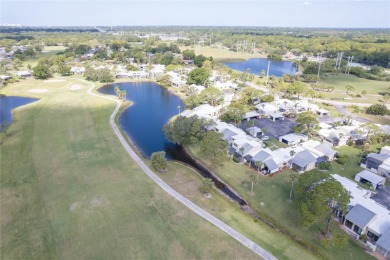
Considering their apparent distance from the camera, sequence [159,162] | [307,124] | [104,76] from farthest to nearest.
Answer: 1. [104,76]
2. [307,124]
3. [159,162]

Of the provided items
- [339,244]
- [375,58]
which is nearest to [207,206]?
[339,244]

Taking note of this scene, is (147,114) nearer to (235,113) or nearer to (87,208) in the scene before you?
(235,113)

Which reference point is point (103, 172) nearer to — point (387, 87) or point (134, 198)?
point (134, 198)

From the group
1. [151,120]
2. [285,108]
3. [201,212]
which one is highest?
[285,108]

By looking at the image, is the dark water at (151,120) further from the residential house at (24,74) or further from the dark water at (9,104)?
the residential house at (24,74)

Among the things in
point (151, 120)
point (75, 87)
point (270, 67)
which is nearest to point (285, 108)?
point (151, 120)

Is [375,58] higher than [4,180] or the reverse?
higher

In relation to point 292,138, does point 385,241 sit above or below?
below
